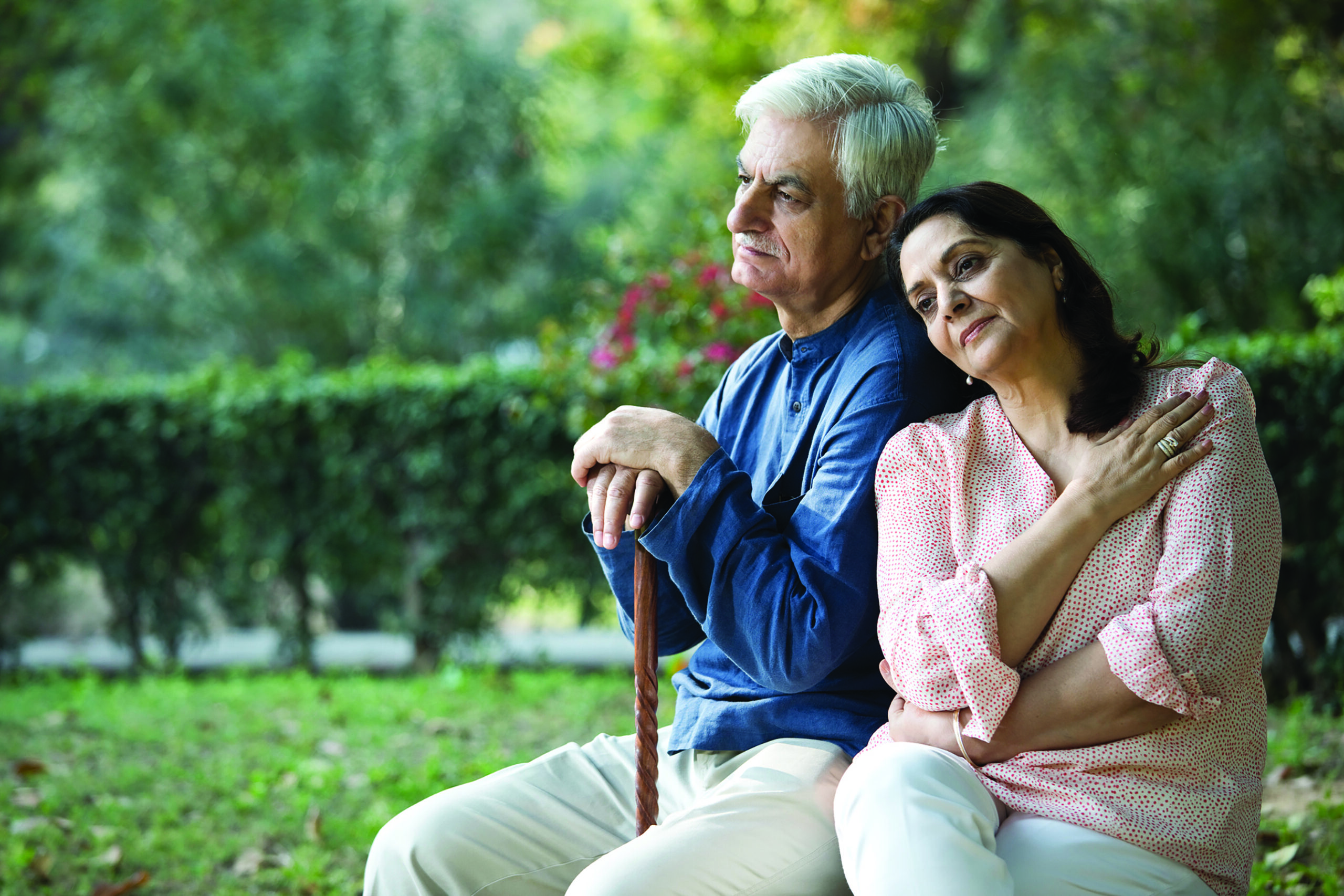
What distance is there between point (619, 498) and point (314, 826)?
7.16 feet

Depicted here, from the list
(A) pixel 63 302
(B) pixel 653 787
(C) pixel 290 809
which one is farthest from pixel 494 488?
(A) pixel 63 302

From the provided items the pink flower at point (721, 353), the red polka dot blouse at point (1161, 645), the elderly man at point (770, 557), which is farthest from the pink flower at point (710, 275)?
the red polka dot blouse at point (1161, 645)

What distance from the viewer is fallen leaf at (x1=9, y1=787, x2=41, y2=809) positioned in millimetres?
3893

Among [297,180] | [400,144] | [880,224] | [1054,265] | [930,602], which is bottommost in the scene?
[930,602]

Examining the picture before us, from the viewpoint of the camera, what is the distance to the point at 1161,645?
158 cm

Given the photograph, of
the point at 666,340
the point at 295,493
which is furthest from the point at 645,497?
the point at 295,493

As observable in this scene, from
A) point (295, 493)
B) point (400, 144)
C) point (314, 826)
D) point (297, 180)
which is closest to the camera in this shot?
point (314, 826)

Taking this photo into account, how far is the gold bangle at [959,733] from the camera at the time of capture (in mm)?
1686

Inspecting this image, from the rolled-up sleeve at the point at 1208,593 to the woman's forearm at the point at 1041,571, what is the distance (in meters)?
0.09

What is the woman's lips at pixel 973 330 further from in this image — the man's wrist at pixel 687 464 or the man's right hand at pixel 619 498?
the man's right hand at pixel 619 498

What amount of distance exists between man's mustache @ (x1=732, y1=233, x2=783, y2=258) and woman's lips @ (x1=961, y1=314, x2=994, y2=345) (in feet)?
1.38

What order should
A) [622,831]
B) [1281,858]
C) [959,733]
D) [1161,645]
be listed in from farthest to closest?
[1281,858], [622,831], [959,733], [1161,645]

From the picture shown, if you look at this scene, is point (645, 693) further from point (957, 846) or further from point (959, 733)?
point (957, 846)

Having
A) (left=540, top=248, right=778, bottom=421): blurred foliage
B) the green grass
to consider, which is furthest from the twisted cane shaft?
(left=540, top=248, right=778, bottom=421): blurred foliage
